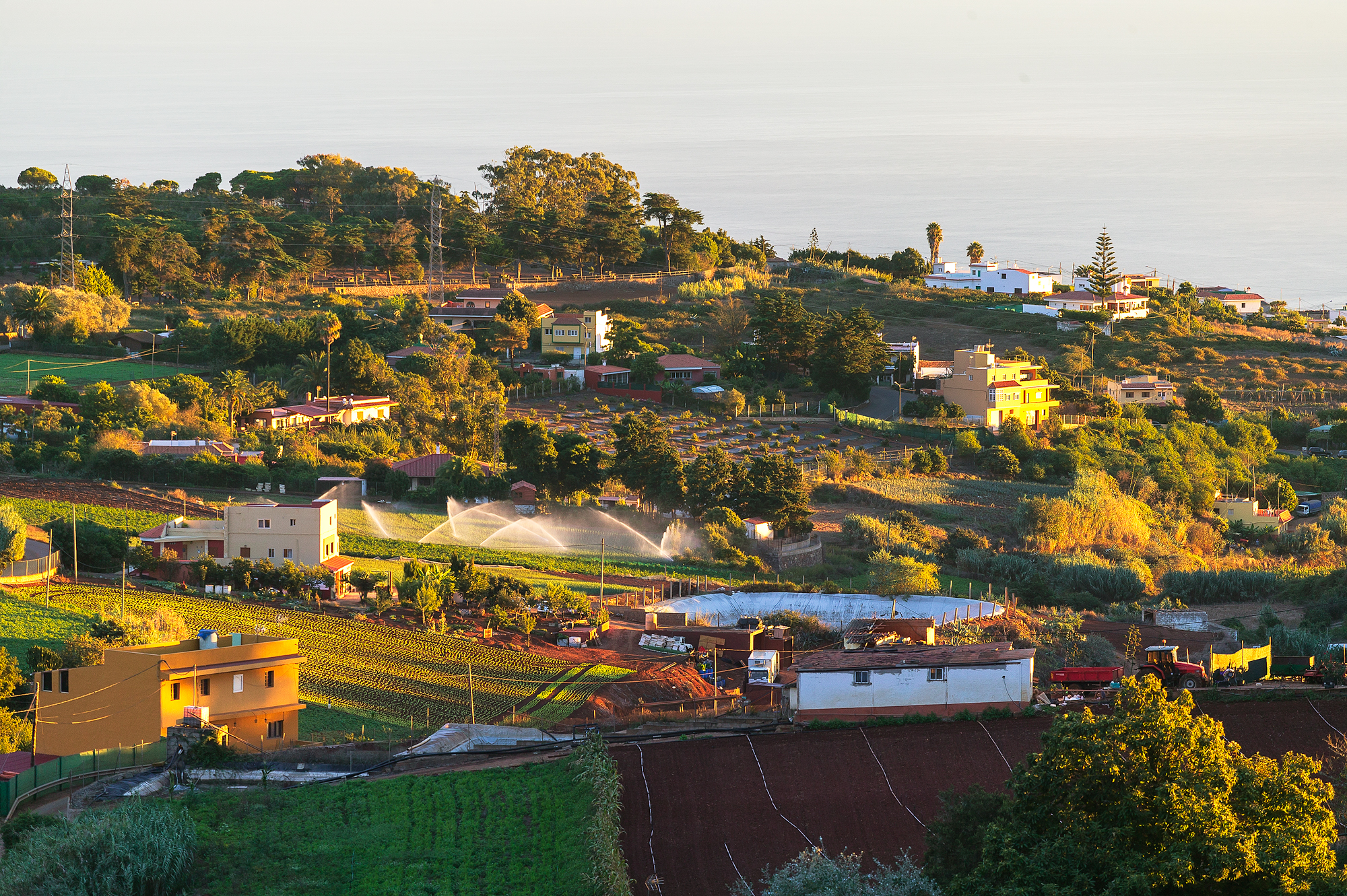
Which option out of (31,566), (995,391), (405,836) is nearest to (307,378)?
(31,566)

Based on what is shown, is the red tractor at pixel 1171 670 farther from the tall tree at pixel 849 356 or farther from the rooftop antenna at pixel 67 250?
the rooftop antenna at pixel 67 250

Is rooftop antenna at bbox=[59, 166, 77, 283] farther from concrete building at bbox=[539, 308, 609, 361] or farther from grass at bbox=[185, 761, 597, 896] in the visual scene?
grass at bbox=[185, 761, 597, 896]

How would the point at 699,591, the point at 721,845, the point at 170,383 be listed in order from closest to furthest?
the point at 721,845, the point at 699,591, the point at 170,383

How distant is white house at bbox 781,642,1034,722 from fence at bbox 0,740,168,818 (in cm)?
907

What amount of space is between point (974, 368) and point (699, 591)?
77.9 ft

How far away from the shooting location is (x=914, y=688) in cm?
2269

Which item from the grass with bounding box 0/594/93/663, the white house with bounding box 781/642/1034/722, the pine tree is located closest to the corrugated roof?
the white house with bounding box 781/642/1034/722

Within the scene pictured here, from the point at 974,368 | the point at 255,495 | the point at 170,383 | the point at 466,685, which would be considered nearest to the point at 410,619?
the point at 466,685

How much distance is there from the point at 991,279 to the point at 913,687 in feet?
214

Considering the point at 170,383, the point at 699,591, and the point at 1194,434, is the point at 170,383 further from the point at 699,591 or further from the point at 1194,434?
the point at 1194,434

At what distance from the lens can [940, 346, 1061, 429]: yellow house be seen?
2138 inches

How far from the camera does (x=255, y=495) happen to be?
133ft

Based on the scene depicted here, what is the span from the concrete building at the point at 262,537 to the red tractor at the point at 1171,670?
1783cm

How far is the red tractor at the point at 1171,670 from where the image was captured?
2289 centimetres
